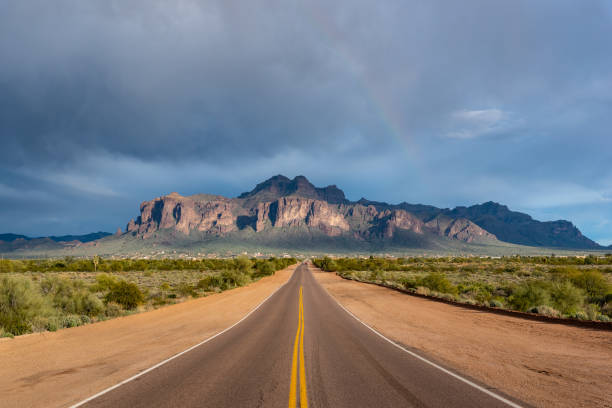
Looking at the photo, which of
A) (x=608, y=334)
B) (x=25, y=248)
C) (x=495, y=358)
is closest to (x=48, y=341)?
(x=495, y=358)

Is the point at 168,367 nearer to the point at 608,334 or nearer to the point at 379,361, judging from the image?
the point at 379,361

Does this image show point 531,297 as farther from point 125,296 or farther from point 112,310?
point 125,296

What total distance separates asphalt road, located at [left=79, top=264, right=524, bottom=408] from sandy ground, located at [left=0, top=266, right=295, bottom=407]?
0.85m

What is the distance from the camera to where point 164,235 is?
7544 inches

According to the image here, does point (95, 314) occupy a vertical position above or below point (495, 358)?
below

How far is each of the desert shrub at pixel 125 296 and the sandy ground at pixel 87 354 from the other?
4.10 meters

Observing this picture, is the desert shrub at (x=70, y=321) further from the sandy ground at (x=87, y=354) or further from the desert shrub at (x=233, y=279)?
the desert shrub at (x=233, y=279)

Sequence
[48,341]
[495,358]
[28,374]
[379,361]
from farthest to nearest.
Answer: [48,341]
[495,358]
[379,361]
[28,374]

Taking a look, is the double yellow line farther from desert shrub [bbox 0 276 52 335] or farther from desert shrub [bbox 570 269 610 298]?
desert shrub [bbox 570 269 610 298]

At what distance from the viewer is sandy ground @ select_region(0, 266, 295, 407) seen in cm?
642

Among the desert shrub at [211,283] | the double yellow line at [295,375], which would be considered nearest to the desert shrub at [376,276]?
the desert shrub at [211,283]

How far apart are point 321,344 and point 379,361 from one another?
2603 mm

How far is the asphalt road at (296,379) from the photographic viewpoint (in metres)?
5.56

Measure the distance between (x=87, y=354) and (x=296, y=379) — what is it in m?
7.10
